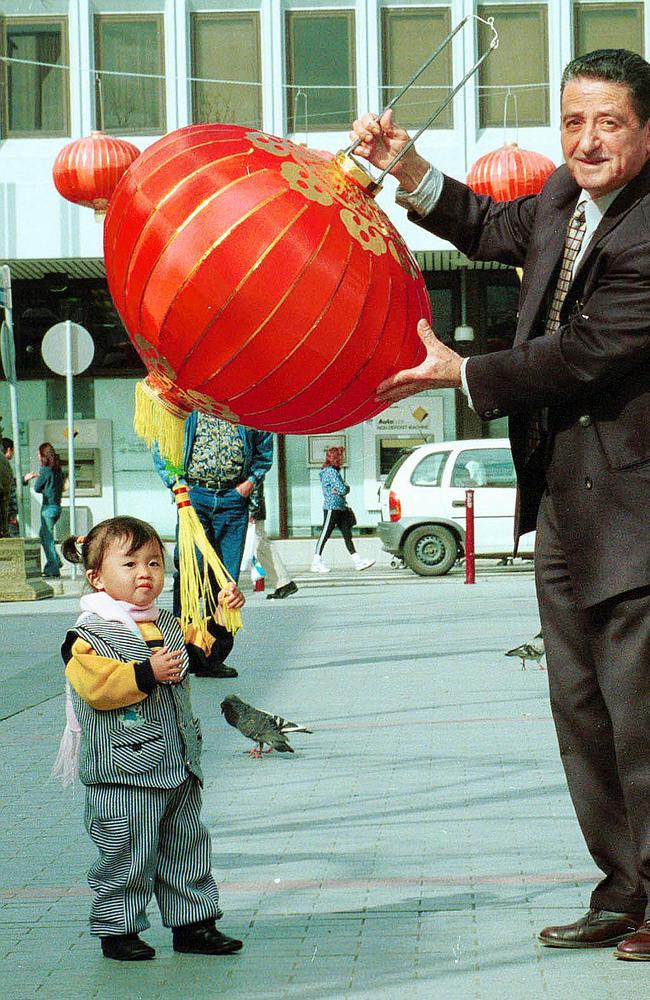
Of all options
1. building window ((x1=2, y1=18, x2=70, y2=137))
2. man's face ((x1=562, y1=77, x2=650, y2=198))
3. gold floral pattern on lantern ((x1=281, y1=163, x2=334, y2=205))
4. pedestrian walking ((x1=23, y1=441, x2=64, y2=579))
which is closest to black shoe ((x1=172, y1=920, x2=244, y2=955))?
gold floral pattern on lantern ((x1=281, y1=163, x2=334, y2=205))

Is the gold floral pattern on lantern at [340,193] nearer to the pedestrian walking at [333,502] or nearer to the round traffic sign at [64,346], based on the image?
the round traffic sign at [64,346]

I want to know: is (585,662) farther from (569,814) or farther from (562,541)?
(569,814)

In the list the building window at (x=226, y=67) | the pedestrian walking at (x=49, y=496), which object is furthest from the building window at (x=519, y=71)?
the pedestrian walking at (x=49, y=496)

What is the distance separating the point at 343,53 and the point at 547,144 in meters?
3.27

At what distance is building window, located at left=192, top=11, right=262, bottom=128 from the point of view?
2362 cm

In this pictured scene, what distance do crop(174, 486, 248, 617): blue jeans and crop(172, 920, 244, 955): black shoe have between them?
527 centimetres

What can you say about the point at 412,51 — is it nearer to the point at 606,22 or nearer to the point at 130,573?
the point at 606,22

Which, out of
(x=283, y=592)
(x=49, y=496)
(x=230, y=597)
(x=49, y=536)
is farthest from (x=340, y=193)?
(x=49, y=496)

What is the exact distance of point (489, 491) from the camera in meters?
20.2

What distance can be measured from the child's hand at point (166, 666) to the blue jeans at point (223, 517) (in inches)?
209

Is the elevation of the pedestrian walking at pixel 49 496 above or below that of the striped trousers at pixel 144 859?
above

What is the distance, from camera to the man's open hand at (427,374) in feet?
12.7

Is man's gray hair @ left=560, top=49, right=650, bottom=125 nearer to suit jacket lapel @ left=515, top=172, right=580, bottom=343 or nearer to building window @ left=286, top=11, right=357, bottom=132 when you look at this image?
suit jacket lapel @ left=515, top=172, right=580, bottom=343

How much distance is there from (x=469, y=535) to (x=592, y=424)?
49.8 feet
